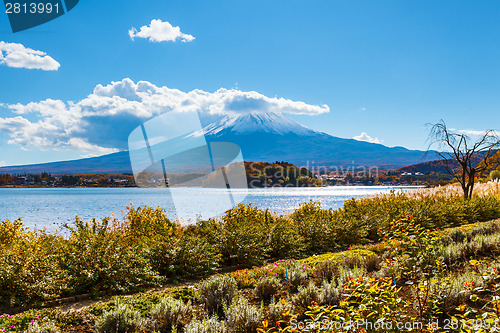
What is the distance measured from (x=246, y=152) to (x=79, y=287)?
15592 centimetres

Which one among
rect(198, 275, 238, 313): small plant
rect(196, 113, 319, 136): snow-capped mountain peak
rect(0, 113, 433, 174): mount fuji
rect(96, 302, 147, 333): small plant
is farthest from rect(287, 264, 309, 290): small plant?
rect(196, 113, 319, 136): snow-capped mountain peak

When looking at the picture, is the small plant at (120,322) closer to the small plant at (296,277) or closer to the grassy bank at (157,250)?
the grassy bank at (157,250)

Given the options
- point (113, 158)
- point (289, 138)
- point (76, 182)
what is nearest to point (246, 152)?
point (289, 138)

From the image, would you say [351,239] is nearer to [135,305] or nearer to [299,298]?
[299,298]

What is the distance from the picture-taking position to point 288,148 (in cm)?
16188

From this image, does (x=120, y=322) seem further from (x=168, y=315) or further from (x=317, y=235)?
(x=317, y=235)

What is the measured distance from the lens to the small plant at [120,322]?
136 inches

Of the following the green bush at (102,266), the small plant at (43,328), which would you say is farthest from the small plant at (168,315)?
the green bush at (102,266)

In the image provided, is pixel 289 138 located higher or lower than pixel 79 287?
higher

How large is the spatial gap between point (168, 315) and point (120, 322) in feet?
1.78

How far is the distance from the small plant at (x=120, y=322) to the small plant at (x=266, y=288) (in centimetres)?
173

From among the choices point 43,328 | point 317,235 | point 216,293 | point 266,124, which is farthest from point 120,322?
point 266,124

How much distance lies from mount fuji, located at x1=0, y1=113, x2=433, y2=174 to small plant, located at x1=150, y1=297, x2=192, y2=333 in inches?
4520

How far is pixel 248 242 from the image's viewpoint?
7242 mm
